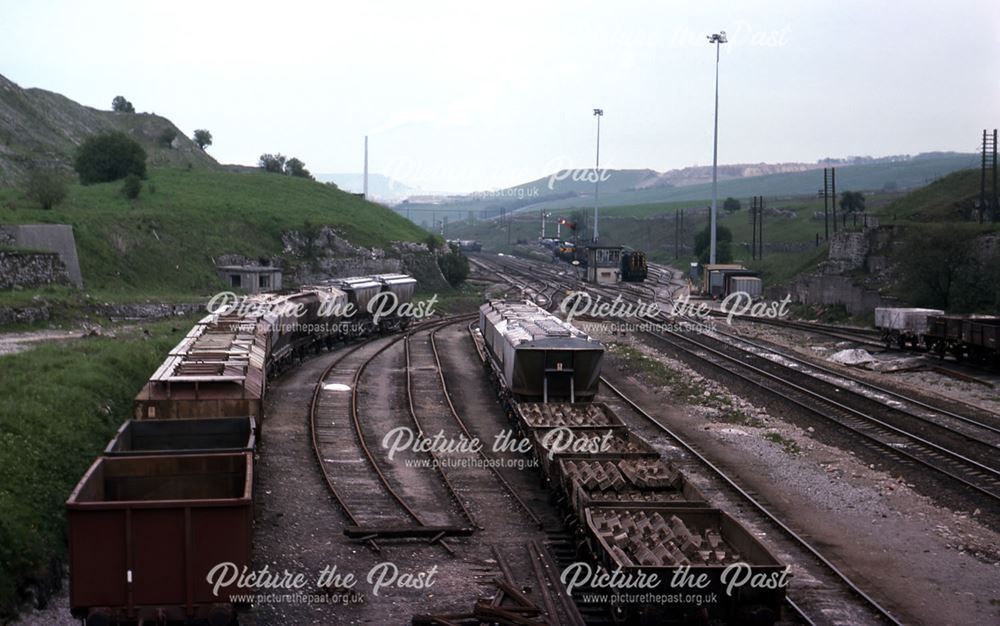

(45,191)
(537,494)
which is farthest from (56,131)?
(537,494)

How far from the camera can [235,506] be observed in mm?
10492

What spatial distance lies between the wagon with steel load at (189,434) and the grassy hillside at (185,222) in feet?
110

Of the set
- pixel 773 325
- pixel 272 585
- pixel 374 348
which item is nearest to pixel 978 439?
pixel 272 585

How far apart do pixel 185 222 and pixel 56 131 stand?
49.5 metres

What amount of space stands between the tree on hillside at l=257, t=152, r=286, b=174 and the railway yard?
323ft

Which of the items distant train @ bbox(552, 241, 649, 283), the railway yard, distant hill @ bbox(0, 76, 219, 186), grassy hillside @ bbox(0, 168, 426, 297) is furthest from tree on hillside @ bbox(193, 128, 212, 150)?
the railway yard

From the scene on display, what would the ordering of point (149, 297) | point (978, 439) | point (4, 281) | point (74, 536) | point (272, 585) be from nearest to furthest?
point (74, 536), point (272, 585), point (978, 439), point (4, 281), point (149, 297)

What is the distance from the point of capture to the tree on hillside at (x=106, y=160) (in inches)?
3127

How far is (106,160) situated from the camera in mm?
79312

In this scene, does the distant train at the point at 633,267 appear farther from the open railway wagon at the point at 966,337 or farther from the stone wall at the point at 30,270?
the stone wall at the point at 30,270

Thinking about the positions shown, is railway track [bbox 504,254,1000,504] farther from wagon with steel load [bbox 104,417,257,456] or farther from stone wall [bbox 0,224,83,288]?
stone wall [bbox 0,224,83,288]

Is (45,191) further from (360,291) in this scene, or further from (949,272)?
(949,272)

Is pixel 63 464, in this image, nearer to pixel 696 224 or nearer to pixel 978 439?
pixel 978 439

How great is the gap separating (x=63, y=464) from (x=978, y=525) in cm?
1661
